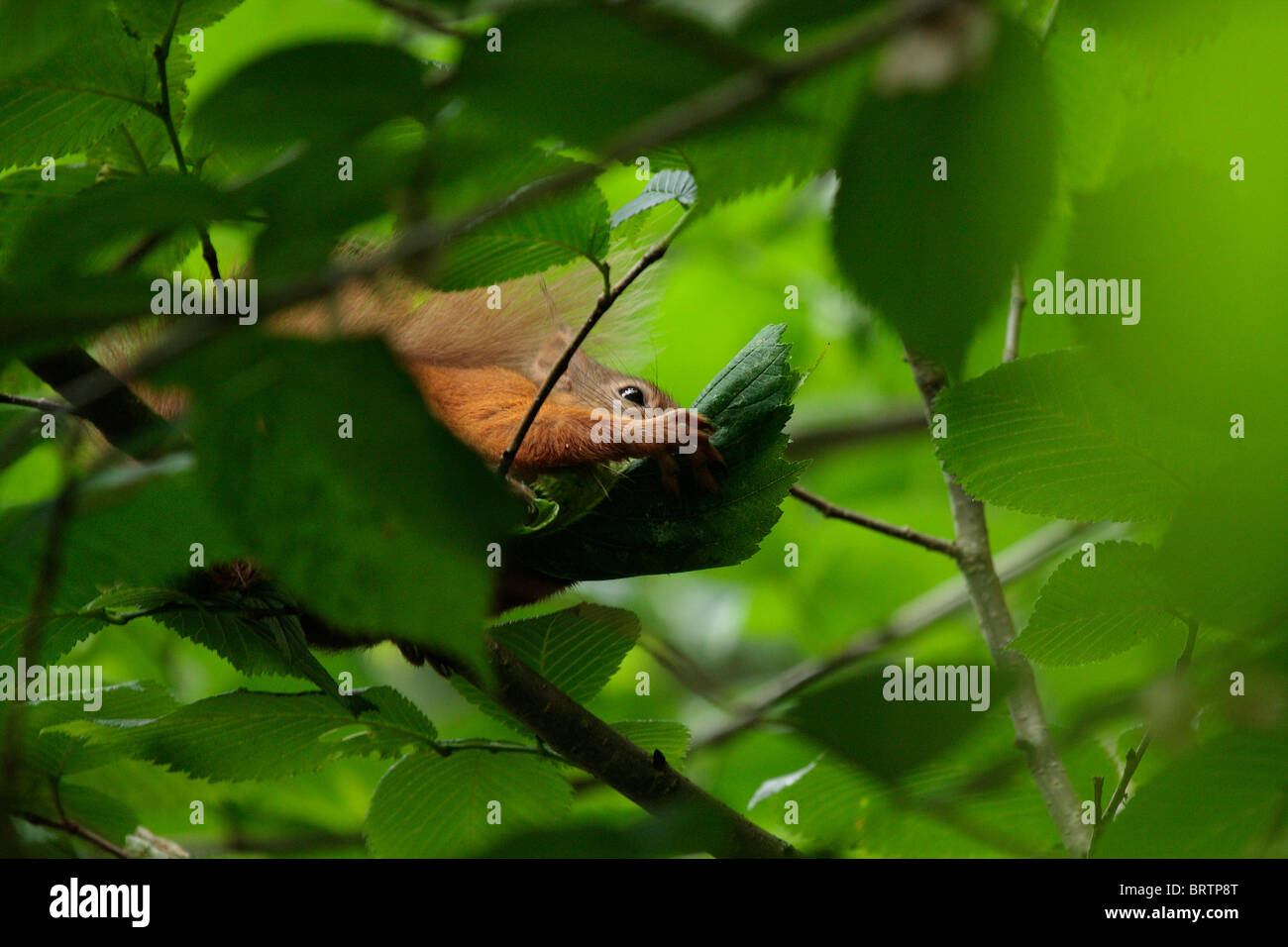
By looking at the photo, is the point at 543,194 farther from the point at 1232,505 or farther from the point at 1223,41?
the point at 1232,505

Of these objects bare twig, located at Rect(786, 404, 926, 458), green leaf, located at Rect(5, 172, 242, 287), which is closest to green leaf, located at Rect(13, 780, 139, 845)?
green leaf, located at Rect(5, 172, 242, 287)

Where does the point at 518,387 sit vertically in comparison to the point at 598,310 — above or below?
above

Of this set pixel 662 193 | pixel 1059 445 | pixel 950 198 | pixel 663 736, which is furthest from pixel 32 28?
pixel 663 736

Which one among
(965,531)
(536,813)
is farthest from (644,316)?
(536,813)

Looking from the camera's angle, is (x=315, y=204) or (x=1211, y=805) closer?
(x=315, y=204)

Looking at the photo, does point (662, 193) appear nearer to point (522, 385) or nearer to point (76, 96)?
point (76, 96)
